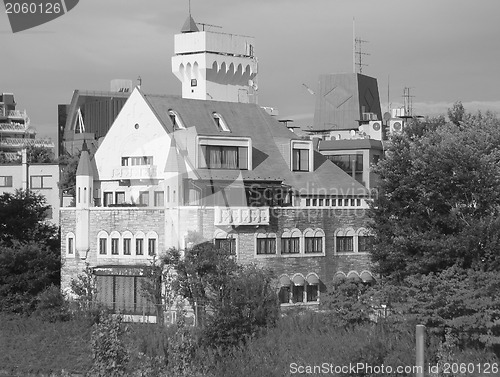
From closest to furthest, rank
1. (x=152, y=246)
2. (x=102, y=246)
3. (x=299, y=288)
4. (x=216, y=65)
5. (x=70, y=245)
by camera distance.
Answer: (x=152, y=246)
(x=299, y=288)
(x=102, y=246)
(x=70, y=245)
(x=216, y=65)

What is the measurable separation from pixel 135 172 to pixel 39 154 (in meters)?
63.5

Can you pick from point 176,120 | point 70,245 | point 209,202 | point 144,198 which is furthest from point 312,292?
point 70,245

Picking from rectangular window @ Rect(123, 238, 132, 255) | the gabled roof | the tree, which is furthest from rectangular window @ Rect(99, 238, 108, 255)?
the tree

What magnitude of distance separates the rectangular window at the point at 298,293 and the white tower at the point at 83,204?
1319 centimetres

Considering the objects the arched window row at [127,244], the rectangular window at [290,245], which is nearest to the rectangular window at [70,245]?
the arched window row at [127,244]

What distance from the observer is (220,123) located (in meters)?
75.0

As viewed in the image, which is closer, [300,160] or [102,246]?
[102,246]

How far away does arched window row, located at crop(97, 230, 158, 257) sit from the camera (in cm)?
6788

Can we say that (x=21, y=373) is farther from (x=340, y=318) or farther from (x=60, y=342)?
(x=340, y=318)

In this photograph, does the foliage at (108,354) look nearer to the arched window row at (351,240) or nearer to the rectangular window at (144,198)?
the rectangular window at (144,198)

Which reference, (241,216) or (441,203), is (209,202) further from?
(441,203)

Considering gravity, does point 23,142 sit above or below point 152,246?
above

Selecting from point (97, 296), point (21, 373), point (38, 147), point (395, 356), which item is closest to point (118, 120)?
point (97, 296)

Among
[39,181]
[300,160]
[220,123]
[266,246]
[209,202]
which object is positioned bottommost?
[266,246]
